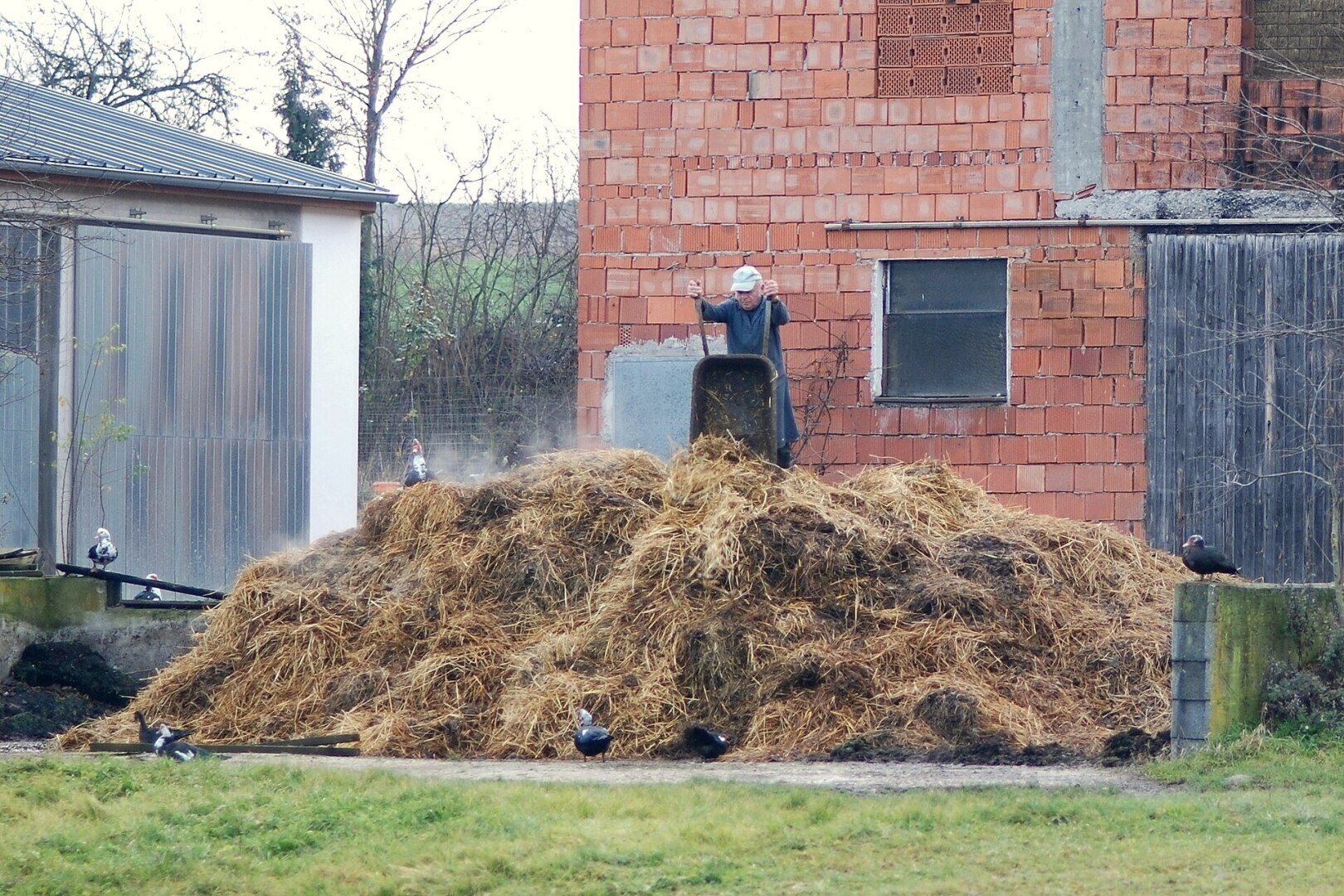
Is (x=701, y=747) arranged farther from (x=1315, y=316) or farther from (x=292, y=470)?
(x=292, y=470)

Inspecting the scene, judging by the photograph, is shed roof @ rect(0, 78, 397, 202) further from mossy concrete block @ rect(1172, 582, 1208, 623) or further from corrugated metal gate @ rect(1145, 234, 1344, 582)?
mossy concrete block @ rect(1172, 582, 1208, 623)

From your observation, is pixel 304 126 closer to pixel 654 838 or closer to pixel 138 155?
pixel 138 155

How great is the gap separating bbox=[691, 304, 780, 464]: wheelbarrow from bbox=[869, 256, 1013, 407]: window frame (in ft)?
9.65

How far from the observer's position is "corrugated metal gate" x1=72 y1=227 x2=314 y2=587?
1995 centimetres

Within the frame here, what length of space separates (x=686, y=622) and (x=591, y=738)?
1199 millimetres

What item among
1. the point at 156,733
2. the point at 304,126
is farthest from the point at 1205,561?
the point at 304,126

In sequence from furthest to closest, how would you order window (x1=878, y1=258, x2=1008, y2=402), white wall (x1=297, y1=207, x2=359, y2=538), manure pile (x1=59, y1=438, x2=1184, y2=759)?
white wall (x1=297, y1=207, x2=359, y2=538) → window (x1=878, y1=258, x2=1008, y2=402) → manure pile (x1=59, y1=438, x2=1184, y2=759)

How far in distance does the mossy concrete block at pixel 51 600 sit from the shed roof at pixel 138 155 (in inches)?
218

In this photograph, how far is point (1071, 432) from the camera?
14805 mm

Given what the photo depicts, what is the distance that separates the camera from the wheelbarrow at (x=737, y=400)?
12.1 metres

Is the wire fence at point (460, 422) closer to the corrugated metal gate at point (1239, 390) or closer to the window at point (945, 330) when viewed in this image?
the window at point (945, 330)

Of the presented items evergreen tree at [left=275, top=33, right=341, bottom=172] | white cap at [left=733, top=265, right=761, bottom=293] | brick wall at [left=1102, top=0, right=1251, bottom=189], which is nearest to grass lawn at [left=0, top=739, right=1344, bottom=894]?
white cap at [left=733, top=265, right=761, bottom=293]

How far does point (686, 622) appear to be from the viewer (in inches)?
409

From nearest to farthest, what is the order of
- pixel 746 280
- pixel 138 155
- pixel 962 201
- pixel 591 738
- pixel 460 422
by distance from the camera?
pixel 591 738
pixel 746 280
pixel 962 201
pixel 138 155
pixel 460 422
